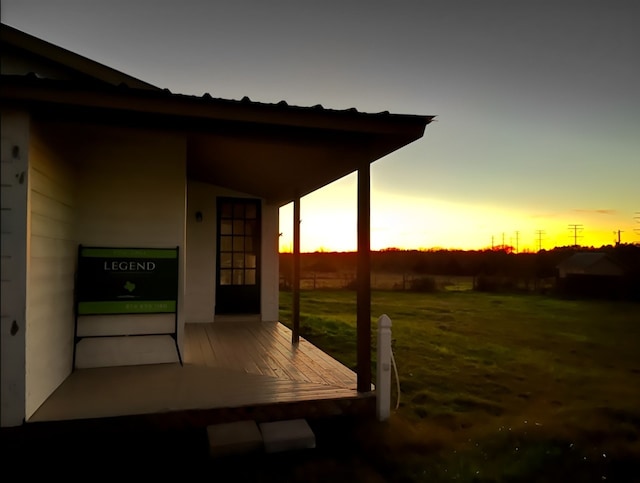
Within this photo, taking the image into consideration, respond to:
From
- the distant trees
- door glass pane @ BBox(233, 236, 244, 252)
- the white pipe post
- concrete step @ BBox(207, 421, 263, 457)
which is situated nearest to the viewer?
concrete step @ BBox(207, 421, 263, 457)

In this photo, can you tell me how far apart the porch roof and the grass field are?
2.42 m

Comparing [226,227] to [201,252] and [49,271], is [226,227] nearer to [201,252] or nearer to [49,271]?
[201,252]

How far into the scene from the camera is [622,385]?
566 centimetres

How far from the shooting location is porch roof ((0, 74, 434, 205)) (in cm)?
265

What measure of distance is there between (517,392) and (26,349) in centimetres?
537

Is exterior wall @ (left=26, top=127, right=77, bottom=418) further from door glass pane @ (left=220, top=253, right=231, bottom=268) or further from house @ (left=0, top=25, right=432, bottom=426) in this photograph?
door glass pane @ (left=220, top=253, right=231, bottom=268)

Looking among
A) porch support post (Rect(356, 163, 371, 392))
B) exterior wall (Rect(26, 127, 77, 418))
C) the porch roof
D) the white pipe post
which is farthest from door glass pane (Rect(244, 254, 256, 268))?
the white pipe post

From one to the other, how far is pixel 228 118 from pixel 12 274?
1806 millimetres

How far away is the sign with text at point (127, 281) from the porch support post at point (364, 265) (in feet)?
6.86

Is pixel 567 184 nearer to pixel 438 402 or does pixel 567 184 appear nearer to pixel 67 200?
pixel 438 402

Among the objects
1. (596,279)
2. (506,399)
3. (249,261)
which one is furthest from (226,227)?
(596,279)

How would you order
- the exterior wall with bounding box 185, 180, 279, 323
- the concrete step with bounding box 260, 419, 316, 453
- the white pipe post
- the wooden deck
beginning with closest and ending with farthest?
the concrete step with bounding box 260, 419, 316, 453
the wooden deck
the white pipe post
the exterior wall with bounding box 185, 180, 279, 323

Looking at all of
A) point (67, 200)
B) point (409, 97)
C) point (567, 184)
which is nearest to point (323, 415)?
point (67, 200)

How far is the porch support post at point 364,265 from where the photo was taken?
11.2 feet
